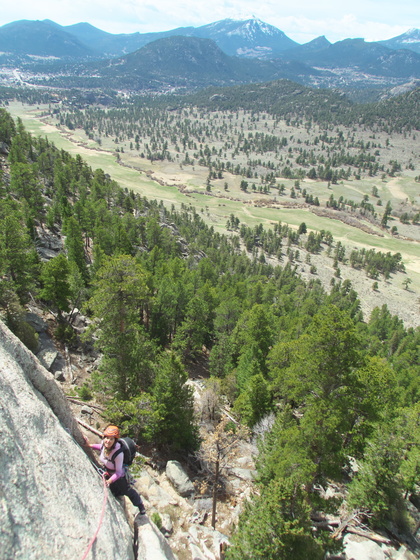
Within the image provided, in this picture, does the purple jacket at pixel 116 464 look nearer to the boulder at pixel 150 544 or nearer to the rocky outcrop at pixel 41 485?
the rocky outcrop at pixel 41 485

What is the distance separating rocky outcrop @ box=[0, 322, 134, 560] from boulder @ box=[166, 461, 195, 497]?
11.1m

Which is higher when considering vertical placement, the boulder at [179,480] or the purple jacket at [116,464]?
the purple jacket at [116,464]

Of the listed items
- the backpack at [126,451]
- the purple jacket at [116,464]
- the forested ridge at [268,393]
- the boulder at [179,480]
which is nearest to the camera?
the purple jacket at [116,464]

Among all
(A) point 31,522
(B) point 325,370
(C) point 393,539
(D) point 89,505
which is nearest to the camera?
(A) point 31,522

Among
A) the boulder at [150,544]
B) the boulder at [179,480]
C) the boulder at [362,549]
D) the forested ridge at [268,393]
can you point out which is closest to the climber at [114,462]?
the boulder at [150,544]

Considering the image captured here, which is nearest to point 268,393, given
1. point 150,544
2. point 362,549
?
point 362,549

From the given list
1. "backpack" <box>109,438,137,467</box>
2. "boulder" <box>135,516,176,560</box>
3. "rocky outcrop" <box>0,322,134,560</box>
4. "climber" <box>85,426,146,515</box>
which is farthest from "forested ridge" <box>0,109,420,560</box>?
"rocky outcrop" <box>0,322,134,560</box>

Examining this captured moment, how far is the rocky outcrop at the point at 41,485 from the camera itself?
7625 mm

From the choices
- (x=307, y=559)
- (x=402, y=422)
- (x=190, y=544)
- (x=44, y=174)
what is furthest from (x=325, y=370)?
(x=44, y=174)

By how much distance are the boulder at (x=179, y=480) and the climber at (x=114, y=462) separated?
417 inches

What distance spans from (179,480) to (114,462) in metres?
12.2

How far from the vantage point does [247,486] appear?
79.3 feet

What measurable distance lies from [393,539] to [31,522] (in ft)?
81.7

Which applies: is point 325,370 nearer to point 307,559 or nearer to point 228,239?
point 307,559
